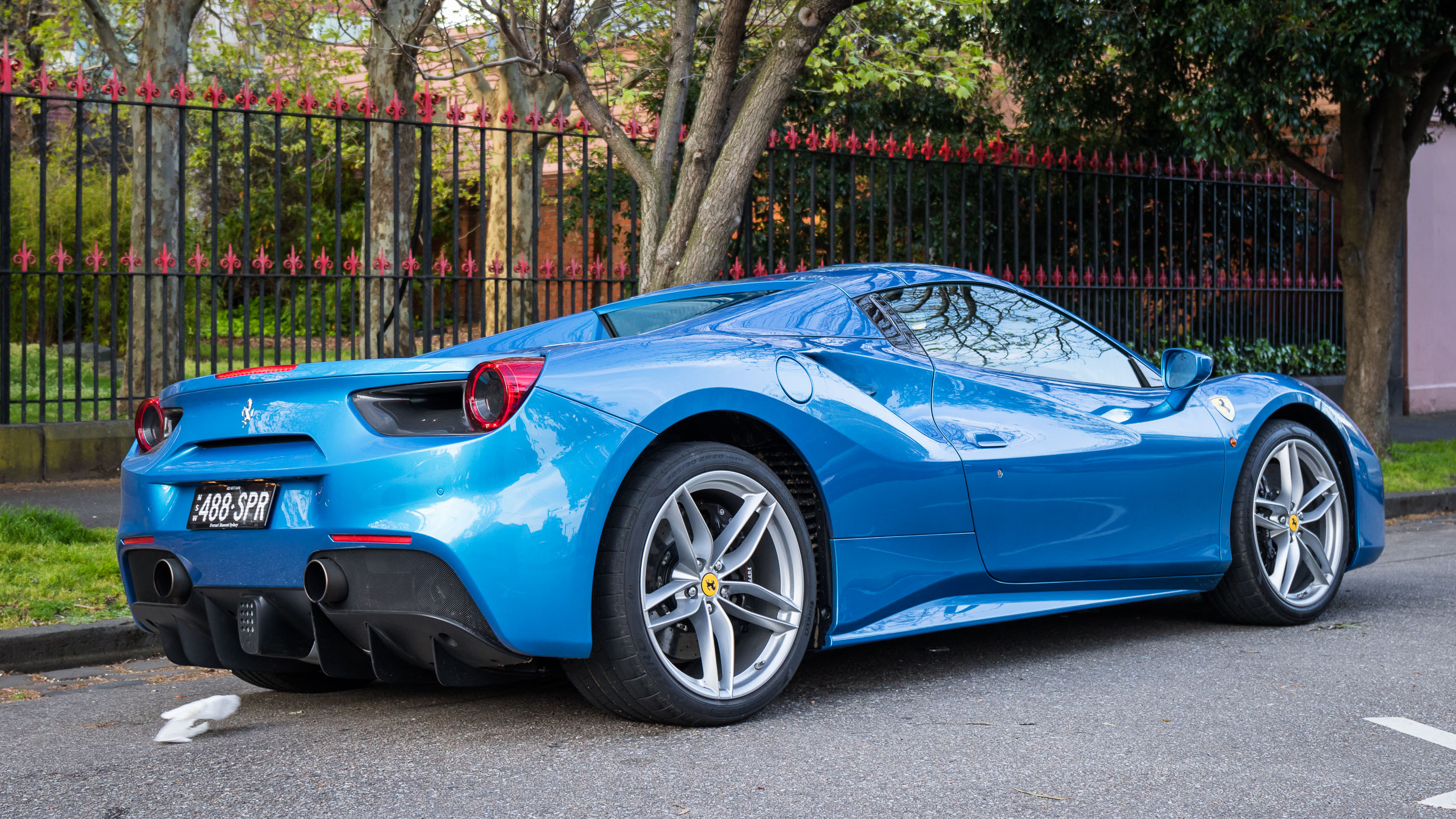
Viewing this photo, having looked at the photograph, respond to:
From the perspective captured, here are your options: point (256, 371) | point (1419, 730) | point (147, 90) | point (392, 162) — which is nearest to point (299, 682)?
point (256, 371)

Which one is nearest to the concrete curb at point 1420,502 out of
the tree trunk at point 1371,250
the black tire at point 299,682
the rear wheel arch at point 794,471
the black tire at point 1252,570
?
the tree trunk at point 1371,250

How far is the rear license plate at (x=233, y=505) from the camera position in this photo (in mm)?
3209

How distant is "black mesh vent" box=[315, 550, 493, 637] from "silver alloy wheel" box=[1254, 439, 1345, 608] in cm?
308

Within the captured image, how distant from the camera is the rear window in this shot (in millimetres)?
4164

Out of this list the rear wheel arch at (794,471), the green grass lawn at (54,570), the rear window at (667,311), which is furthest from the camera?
the green grass lawn at (54,570)

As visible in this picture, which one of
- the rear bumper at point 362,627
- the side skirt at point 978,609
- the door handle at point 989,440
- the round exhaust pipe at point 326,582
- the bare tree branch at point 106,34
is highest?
the bare tree branch at point 106,34

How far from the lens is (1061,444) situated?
4.23 meters

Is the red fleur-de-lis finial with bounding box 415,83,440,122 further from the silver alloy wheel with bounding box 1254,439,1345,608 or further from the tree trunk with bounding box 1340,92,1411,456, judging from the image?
the tree trunk with bounding box 1340,92,1411,456

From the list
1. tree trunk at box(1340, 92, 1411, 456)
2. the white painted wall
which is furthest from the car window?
the white painted wall

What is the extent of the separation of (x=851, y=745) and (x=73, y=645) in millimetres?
2953

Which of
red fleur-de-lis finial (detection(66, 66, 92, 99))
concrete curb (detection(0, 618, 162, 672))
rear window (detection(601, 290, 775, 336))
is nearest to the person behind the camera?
rear window (detection(601, 290, 775, 336))

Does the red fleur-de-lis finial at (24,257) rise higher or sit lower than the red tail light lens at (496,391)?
higher

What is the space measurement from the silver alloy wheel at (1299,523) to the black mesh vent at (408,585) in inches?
121

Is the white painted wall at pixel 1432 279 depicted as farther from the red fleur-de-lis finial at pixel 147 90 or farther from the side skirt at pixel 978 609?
the red fleur-de-lis finial at pixel 147 90
